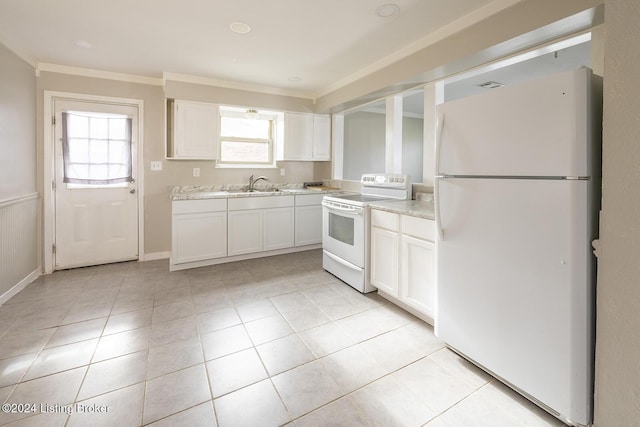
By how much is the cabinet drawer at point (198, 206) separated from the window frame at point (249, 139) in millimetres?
784

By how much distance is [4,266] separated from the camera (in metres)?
2.75

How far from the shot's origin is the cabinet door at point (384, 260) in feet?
8.54

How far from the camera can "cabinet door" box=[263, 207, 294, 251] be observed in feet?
13.7

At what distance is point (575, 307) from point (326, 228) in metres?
2.41

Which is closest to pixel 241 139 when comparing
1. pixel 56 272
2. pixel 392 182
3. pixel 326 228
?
pixel 326 228

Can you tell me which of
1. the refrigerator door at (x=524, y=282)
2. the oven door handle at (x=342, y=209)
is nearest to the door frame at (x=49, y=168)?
the oven door handle at (x=342, y=209)

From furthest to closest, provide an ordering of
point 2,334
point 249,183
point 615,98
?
point 249,183 → point 2,334 → point 615,98

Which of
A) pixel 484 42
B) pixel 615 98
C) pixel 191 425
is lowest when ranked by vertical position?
pixel 191 425

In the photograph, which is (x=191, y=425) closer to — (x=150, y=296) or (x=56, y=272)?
(x=150, y=296)

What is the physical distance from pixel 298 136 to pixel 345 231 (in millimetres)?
2080

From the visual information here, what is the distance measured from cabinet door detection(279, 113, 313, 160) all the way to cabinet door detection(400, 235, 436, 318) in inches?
103

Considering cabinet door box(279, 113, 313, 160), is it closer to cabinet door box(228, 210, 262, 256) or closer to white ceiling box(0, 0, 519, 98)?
white ceiling box(0, 0, 519, 98)

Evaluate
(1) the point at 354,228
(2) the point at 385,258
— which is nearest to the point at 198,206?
(1) the point at 354,228

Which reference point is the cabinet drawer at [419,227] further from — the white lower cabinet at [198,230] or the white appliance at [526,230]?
the white lower cabinet at [198,230]
